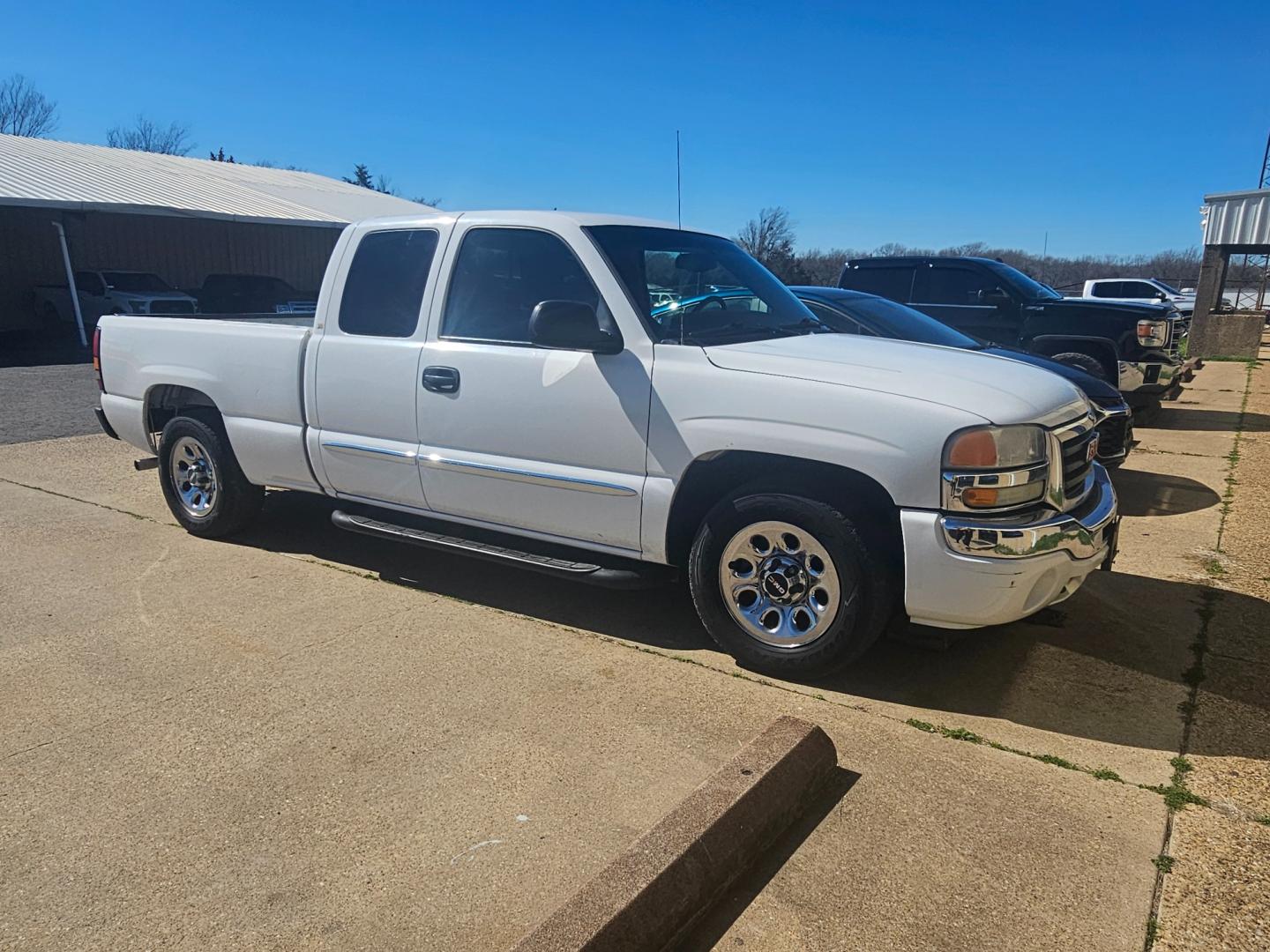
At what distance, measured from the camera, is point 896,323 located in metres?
7.81

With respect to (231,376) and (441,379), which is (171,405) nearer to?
(231,376)

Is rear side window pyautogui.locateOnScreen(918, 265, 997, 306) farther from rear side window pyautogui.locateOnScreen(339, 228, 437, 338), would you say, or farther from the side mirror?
the side mirror

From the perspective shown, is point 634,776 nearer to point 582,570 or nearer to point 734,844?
point 734,844

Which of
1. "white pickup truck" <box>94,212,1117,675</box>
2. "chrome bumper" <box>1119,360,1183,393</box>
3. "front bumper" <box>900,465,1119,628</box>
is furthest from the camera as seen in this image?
"chrome bumper" <box>1119,360,1183,393</box>

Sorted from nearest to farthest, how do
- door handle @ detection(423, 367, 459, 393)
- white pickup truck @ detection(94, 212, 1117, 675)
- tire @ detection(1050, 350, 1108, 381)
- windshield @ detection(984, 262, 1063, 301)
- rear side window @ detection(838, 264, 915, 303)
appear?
white pickup truck @ detection(94, 212, 1117, 675)
door handle @ detection(423, 367, 459, 393)
tire @ detection(1050, 350, 1108, 381)
windshield @ detection(984, 262, 1063, 301)
rear side window @ detection(838, 264, 915, 303)

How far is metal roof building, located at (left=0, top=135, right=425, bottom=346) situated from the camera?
22.1 meters

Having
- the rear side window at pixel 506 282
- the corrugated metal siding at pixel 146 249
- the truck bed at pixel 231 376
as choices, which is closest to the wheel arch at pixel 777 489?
the rear side window at pixel 506 282

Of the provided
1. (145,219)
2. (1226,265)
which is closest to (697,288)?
(1226,265)

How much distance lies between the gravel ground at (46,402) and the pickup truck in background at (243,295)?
219 inches

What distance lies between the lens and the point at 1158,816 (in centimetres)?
303

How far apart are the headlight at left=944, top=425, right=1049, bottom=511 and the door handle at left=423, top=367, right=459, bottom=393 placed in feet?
7.81

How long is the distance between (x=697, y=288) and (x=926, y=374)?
1.30 meters

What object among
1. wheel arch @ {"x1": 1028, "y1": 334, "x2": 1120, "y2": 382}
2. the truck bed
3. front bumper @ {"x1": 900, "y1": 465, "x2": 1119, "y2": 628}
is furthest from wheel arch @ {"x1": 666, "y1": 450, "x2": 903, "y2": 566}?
wheel arch @ {"x1": 1028, "y1": 334, "x2": 1120, "y2": 382}

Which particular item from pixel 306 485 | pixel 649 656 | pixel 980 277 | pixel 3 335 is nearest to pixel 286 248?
pixel 3 335
